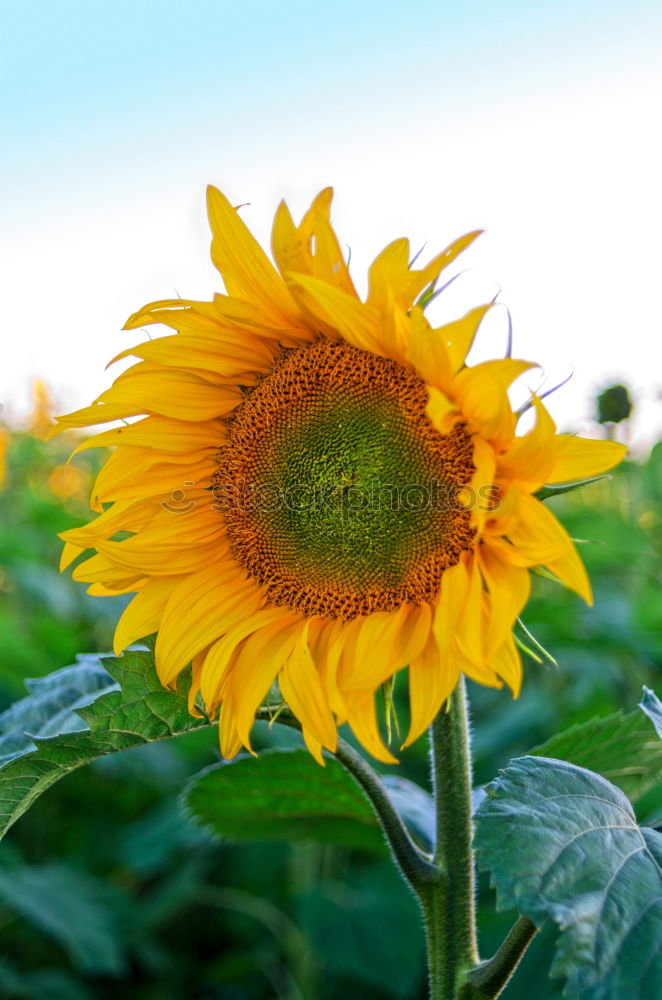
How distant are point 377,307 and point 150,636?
0.58m

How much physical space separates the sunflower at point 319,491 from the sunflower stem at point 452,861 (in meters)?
0.08

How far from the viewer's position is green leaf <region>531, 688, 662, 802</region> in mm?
1343

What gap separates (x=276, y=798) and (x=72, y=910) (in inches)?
52.0

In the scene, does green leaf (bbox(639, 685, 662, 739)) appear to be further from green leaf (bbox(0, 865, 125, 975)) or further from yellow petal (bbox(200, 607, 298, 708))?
green leaf (bbox(0, 865, 125, 975))

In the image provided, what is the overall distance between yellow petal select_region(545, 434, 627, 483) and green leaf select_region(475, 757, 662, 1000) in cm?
34

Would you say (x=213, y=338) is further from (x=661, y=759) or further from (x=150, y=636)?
(x=661, y=759)

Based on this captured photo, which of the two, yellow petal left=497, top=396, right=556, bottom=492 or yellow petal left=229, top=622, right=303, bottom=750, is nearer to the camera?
yellow petal left=497, top=396, right=556, bottom=492

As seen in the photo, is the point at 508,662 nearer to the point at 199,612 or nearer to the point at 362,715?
the point at 362,715

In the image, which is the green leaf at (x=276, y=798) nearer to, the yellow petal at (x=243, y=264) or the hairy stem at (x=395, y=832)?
the hairy stem at (x=395, y=832)

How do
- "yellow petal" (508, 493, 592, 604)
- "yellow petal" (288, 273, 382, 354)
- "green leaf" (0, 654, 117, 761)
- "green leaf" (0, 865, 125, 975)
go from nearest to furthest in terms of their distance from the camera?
"yellow petal" (508, 493, 592, 604), "yellow petal" (288, 273, 382, 354), "green leaf" (0, 654, 117, 761), "green leaf" (0, 865, 125, 975)

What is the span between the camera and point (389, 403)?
4.32 ft

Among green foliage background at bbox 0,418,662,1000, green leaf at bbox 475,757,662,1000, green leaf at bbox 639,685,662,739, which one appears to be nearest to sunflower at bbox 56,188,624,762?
green leaf at bbox 475,757,662,1000

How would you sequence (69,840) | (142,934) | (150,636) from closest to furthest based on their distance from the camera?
1. (150,636)
2. (142,934)
3. (69,840)

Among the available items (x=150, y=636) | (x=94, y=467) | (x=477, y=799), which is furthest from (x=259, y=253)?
(x=94, y=467)
